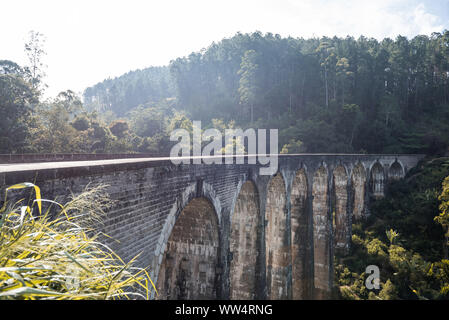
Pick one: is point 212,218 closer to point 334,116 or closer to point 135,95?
point 334,116

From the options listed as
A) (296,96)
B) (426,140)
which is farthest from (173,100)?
(426,140)

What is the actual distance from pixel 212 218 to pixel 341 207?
50.9 feet

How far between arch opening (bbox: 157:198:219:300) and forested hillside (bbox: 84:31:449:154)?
77.5 feet

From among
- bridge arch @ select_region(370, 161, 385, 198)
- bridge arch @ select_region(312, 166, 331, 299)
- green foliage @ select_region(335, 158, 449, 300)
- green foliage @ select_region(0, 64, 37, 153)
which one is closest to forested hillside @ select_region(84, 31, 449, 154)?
bridge arch @ select_region(370, 161, 385, 198)

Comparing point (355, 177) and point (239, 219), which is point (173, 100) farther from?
point (239, 219)

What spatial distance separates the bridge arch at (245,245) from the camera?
10.5 metres

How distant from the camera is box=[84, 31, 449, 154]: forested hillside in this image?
1439 inches

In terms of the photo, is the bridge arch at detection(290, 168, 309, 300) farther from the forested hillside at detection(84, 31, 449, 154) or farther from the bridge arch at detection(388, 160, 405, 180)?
the bridge arch at detection(388, 160, 405, 180)

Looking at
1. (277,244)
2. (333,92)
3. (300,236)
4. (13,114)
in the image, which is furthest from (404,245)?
(333,92)

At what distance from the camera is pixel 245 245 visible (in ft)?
34.9

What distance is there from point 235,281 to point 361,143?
33036 mm

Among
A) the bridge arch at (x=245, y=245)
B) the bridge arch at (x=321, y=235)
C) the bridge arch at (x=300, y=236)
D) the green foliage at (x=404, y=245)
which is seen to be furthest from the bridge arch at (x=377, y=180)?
the bridge arch at (x=245, y=245)
